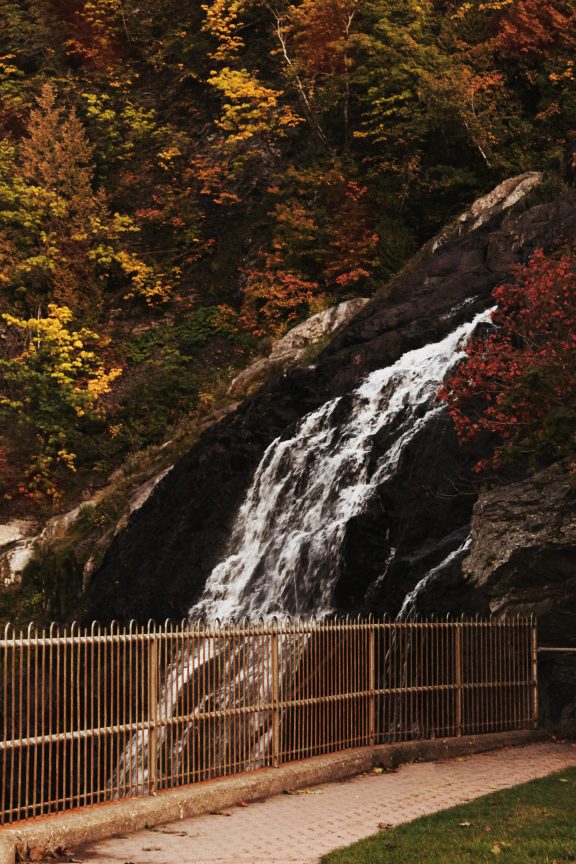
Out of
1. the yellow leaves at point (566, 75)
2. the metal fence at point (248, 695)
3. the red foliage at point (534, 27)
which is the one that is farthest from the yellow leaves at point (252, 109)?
the metal fence at point (248, 695)

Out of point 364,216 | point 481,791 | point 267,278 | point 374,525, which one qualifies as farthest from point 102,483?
point 481,791

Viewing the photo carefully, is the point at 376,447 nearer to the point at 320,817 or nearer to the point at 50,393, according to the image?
the point at 320,817

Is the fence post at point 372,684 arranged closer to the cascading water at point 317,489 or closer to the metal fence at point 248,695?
the metal fence at point 248,695

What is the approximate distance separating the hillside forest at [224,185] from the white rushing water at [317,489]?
7.16m

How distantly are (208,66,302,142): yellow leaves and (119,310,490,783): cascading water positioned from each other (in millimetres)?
18210

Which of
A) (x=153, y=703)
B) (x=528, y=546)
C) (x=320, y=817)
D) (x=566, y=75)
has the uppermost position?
(x=566, y=75)

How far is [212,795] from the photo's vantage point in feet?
38.5

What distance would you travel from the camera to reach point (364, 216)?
117ft

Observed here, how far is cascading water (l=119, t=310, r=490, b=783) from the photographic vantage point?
21.6 metres

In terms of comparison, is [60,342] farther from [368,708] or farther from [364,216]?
[368,708]

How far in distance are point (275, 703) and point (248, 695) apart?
0.48 meters

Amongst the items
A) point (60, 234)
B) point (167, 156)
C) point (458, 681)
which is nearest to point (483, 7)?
point (167, 156)

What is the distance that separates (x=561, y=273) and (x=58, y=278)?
88.5 ft

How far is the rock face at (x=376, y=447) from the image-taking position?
21.1 meters
